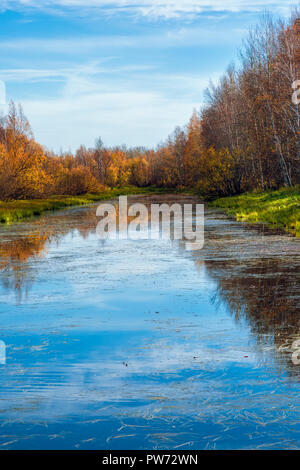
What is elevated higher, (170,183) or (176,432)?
(170,183)

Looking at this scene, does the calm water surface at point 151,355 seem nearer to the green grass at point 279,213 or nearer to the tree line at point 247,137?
the green grass at point 279,213

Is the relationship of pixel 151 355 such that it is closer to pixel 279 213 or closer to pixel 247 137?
pixel 279 213

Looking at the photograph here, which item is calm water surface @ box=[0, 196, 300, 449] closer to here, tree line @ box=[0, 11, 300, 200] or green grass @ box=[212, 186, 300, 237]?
green grass @ box=[212, 186, 300, 237]

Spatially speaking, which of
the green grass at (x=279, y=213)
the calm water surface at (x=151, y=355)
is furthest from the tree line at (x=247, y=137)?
the calm water surface at (x=151, y=355)

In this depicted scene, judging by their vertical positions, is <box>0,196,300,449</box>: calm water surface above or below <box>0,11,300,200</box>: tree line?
below

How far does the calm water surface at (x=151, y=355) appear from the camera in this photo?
4.21 metres

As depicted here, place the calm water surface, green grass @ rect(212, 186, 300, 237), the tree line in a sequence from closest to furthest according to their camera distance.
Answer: the calm water surface, green grass @ rect(212, 186, 300, 237), the tree line

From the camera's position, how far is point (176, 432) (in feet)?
13.6

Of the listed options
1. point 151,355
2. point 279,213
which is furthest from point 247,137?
point 151,355

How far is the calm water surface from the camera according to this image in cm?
421

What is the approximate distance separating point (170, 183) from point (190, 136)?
28.8 ft

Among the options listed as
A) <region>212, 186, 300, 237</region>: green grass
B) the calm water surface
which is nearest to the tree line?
<region>212, 186, 300, 237</region>: green grass
